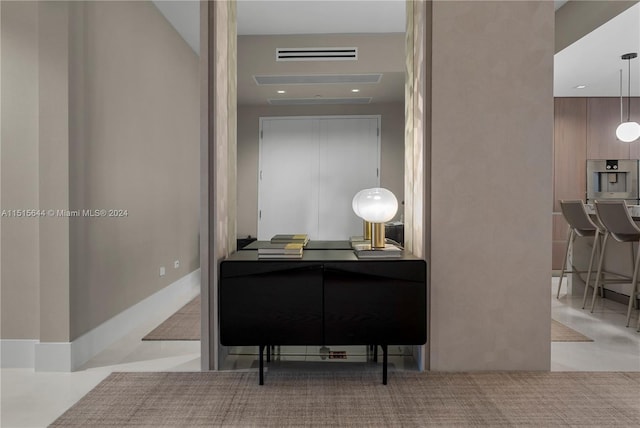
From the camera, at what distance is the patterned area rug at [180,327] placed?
338 centimetres

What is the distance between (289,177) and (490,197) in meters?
3.87

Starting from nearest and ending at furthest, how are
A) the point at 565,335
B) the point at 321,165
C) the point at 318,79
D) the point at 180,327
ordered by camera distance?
1. the point at 565,335
2. the point at 180,327
3. the point at 318,79
4. the point at 321,165

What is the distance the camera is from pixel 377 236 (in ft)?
8.85

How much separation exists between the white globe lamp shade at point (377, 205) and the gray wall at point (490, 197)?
25 centimetres

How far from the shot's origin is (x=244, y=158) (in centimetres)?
632

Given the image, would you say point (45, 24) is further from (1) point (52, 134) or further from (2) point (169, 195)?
(2) point (169, 195)

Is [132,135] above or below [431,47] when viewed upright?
below

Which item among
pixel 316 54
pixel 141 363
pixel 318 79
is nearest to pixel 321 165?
pixel 318 79

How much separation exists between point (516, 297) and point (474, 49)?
1.46m

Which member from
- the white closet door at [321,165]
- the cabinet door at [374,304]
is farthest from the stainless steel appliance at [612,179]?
the cabinet door at [374,304]

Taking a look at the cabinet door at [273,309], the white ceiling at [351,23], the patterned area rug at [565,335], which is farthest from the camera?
the white ceiling at [351,23]

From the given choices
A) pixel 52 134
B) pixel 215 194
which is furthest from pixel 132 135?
pixel 215 194

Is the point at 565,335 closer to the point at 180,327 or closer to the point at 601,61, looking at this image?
the point at 180,327

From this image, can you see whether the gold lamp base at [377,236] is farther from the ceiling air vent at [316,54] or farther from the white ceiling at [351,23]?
the ceiling air vent at [316,54]
